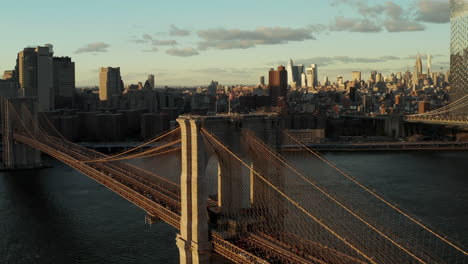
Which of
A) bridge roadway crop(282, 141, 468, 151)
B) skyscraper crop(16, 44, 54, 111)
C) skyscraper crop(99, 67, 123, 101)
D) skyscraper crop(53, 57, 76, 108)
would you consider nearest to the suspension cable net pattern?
bridge roadway crop(282, 141, 468, 151)

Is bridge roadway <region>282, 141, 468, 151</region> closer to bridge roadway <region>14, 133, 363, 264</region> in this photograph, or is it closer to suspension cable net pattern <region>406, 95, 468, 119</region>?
suspension cable net pattern <region>406, 95, 468, 119</region>

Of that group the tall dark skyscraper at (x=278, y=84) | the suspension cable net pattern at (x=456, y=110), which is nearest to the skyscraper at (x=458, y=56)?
the suspension cable net pattern at (x=456, y=110)

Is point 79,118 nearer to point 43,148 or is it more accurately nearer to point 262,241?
point 43,148

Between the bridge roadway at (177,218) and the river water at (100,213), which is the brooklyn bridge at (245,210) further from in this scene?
the river water at (100,213)

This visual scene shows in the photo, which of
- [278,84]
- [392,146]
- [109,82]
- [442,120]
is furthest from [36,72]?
[442,120]

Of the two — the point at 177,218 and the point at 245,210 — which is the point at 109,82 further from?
the point at 245,210

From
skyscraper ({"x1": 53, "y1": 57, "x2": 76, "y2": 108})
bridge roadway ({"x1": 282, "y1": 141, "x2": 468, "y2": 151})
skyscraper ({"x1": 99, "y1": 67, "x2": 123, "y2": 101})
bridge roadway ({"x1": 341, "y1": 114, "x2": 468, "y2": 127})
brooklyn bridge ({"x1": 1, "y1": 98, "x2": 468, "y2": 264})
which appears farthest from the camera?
skyscraper ({"x1": 99, "y1": 67, "x2": 123, "y2": 101})

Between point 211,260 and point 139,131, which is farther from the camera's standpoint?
point 139,131

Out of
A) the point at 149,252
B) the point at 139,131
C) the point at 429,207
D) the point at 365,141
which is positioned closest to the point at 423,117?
the point at 365,141
